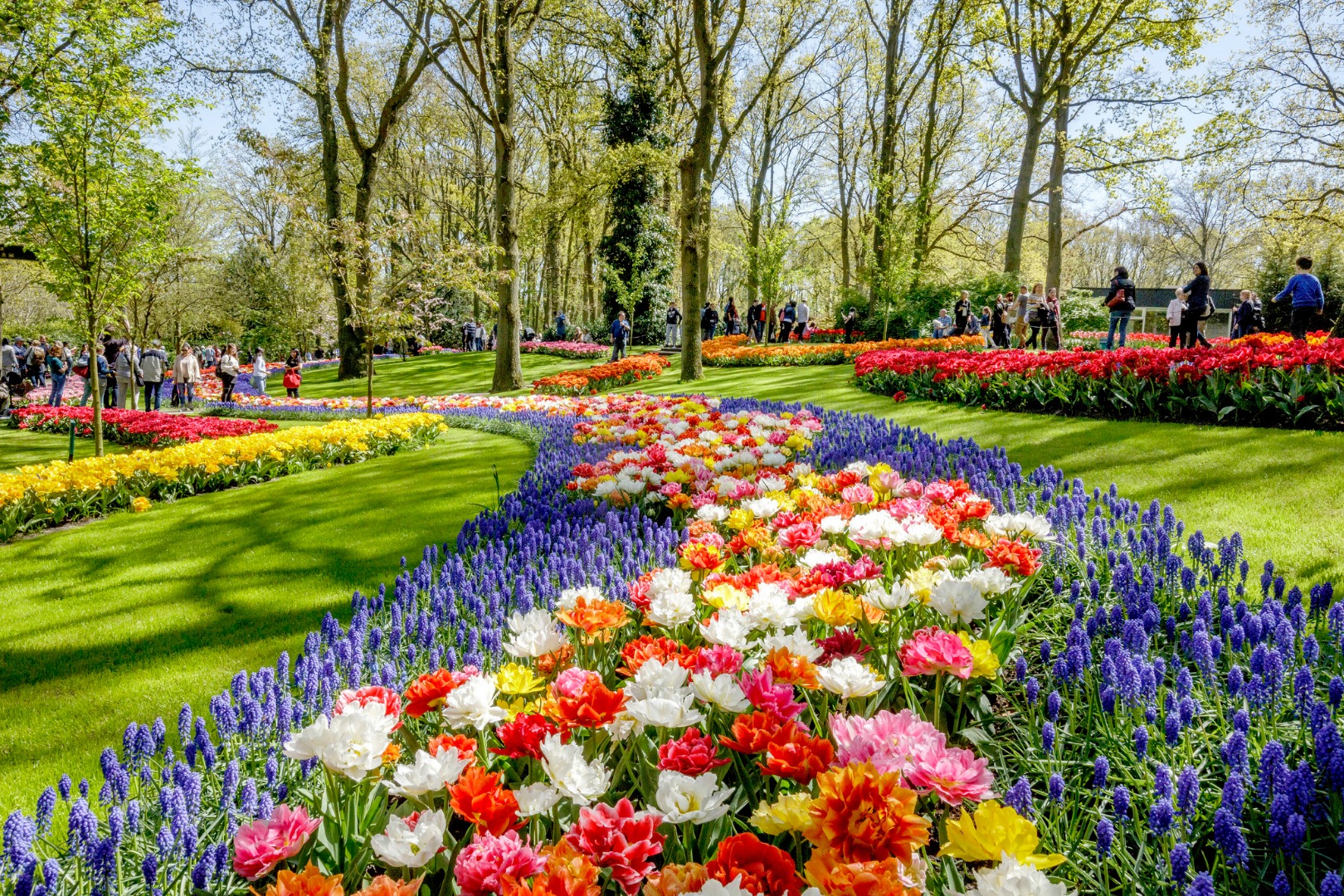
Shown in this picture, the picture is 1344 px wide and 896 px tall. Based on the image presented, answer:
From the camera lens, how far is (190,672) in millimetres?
3605

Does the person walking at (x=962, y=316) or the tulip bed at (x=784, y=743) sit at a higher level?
the person walking at (x=962, y=316)

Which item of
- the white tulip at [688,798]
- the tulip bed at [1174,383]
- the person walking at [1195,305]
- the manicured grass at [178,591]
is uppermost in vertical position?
the person walking at [1195,305]

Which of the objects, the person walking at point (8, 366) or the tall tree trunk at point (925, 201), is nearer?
the person walking at point (8, 366)

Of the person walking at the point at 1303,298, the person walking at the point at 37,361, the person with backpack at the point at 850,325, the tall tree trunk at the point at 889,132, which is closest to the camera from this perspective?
the person walking at the point at 1303,298

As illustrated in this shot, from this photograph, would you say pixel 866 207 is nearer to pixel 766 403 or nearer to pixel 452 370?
pixel 452 370

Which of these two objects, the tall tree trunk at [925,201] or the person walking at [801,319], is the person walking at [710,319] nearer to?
the person walking at [801,319]

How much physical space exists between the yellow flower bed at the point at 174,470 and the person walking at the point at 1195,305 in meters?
13.6

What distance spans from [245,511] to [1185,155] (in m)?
24.0

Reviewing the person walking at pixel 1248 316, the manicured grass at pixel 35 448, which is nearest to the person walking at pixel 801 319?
the person walking at pixel 1248 316

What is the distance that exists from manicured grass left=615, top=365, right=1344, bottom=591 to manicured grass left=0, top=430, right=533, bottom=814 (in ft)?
15.8

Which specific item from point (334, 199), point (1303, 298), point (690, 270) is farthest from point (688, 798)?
point (334, 199)

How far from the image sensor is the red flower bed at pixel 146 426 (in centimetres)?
1188

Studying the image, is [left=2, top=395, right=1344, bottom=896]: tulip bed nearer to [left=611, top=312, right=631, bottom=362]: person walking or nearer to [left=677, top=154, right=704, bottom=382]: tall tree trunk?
[left=677, top=154, right=704, bottom=382]: tall tree trunk

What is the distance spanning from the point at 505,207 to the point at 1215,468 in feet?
50.3
